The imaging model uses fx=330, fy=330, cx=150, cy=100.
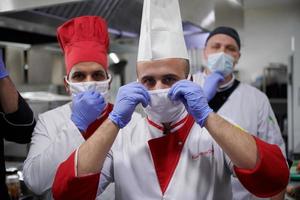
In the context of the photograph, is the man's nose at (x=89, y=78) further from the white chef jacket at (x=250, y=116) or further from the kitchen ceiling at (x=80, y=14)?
the white chef jacket at (x=250, y=116)

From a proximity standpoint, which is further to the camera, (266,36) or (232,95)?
(266,36)

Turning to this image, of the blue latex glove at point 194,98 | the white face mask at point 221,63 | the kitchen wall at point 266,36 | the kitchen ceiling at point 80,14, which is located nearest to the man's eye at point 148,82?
the blue latex glove at point 194,98

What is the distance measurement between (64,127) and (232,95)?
1020 millimetres

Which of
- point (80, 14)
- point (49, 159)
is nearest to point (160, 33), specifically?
point (49, 159)

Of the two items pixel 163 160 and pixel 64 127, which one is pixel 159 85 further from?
pixel 64 127

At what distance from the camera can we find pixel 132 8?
6.65ft

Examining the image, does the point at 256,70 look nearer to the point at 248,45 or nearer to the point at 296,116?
the point at 248,45

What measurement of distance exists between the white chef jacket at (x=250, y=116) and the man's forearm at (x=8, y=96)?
3.35 feet

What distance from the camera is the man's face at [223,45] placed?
188cm

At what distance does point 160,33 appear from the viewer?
110 cm

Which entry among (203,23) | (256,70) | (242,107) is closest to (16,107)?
(242,107)

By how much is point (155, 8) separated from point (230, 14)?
1.80m

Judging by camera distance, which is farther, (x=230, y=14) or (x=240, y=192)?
(x=230, y=14)

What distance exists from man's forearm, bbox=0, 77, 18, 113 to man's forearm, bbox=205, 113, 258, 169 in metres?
0.82
